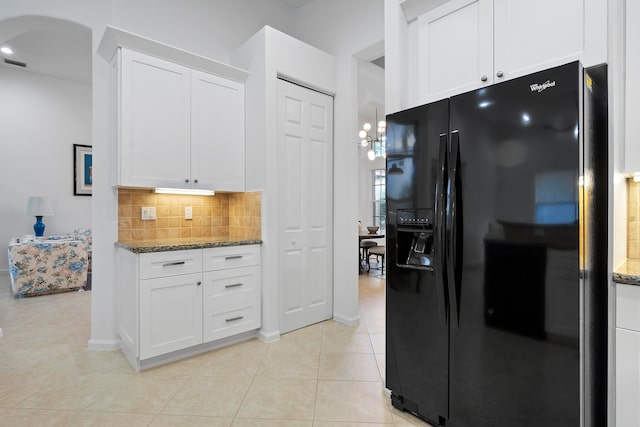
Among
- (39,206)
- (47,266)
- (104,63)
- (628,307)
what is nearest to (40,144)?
(39,206)

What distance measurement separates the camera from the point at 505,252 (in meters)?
1.50

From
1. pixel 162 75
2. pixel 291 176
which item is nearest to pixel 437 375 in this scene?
pixel 291 176

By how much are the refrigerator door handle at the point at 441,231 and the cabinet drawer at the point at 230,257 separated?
1720 millimetres

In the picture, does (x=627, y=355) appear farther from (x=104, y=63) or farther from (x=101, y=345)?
(x=104, y=63)

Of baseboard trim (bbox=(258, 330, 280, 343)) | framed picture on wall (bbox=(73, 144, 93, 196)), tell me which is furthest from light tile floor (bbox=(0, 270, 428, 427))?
framed picture on wall (bbox=(73, 144, 93, 196))

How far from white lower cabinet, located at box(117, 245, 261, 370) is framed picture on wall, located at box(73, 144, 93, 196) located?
4.62 metres

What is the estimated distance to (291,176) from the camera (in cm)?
319

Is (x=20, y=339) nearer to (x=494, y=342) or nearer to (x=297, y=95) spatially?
(x=297, y=95)

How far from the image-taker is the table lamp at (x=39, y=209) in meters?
5.55

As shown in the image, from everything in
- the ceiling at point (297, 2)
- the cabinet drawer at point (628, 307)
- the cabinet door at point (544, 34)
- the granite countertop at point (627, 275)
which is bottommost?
the cabinet drawer at point (628, 307)

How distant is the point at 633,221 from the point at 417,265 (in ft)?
3.58

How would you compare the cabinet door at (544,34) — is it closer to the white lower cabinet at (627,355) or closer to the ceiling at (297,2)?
the white lower cabinet at (627,355)

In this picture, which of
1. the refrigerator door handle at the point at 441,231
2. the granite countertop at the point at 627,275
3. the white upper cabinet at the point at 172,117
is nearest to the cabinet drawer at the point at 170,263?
the white upper cabinet at the point at 172,117

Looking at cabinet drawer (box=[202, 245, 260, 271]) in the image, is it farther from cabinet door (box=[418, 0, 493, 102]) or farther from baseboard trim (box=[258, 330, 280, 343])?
cabinet door (box=[418, 0, 493, 102])
